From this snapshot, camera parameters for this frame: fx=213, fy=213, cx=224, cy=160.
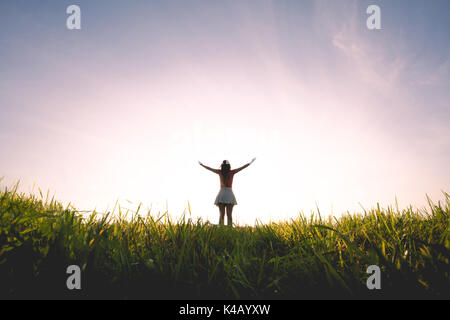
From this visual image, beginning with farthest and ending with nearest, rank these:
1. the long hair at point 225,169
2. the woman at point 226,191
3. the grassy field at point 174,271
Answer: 1. the long hair at point 225,169
2. the woman at point 226,191
3. the grassy field at point 174,271

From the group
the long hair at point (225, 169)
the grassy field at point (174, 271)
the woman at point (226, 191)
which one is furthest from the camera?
the long hair at point (225, 169)

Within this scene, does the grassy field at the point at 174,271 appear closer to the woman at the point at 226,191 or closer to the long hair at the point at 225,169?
the woman at the point at 226,191

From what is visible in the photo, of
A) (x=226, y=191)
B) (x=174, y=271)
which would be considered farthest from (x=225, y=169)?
(x=174, y=271)

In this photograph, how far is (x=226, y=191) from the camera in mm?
9125

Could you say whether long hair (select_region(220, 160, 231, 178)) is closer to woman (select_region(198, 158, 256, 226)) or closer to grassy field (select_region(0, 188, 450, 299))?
woman (select_region(198, 158, 256, 226))

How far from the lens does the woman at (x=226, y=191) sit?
8938mm

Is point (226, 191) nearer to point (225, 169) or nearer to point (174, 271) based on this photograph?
point (225, 169)

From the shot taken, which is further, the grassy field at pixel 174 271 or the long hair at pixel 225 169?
the long hair at pixel 225 169

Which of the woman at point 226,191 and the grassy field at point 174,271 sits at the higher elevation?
the woman at point 226,191

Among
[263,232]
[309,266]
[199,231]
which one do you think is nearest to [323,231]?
[263,232]

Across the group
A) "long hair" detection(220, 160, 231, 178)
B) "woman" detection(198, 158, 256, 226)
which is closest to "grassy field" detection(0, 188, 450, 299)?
"woman" detection(198, 158, 256, 226)

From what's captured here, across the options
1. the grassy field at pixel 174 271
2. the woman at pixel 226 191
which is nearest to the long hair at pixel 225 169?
the woman at pixel 226 191

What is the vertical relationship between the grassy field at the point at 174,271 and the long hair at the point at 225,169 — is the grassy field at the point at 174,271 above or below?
below
